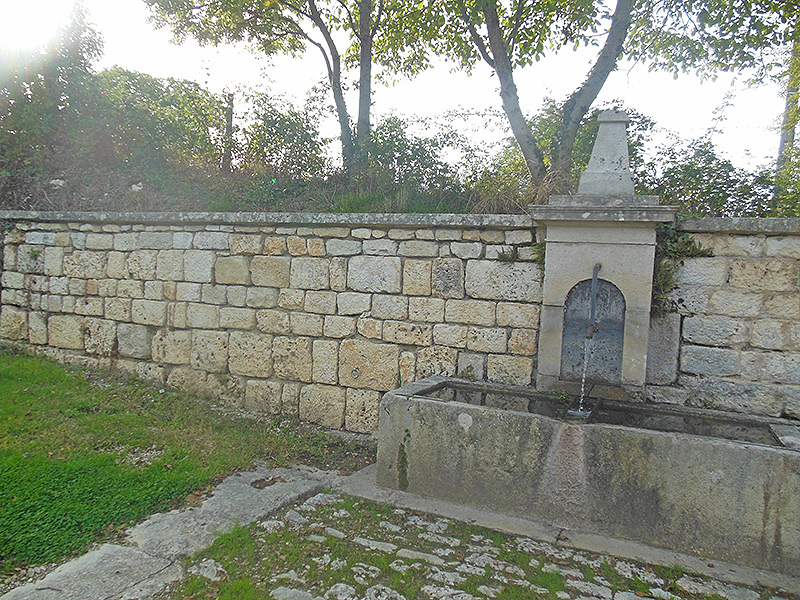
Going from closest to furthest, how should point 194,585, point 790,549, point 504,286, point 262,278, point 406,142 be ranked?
point 194,585
point 790,549
point 504,286
point 262,278
point 406,142

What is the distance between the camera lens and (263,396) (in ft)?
19.0

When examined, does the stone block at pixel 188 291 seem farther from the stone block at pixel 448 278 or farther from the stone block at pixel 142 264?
the stone block at pixel 448 278

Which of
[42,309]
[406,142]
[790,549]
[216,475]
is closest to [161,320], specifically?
[42,309]

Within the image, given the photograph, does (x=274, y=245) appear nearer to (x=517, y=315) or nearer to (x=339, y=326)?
(x=339, y=326)

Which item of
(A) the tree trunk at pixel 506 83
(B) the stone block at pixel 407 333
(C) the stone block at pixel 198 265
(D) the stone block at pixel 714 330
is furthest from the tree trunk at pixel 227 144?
(D) the stone block at pixel 714 330

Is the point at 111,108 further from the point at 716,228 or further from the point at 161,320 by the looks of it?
the point at 716,228

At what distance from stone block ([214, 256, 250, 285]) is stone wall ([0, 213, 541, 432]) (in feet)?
0.05

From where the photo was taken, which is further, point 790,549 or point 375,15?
point 375,15

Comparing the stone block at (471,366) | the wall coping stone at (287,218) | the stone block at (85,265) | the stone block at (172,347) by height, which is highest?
the wall coping stone at (287,218)

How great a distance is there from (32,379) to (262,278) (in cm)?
293

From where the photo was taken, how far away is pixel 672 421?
Answer: 4.00 m

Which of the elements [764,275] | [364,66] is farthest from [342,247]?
[364,66]

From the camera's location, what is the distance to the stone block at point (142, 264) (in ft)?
21.1

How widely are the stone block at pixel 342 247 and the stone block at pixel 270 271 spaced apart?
510 millimetres
